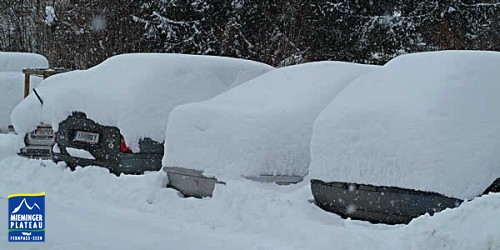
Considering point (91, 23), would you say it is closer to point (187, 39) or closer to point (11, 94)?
point (187, 39)

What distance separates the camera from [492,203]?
13.0ft

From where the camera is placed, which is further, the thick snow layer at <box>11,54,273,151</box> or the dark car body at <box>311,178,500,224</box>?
the thick snow layer at <box>11,54,273,151</box>

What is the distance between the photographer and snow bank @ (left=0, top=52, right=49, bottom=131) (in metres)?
11.7

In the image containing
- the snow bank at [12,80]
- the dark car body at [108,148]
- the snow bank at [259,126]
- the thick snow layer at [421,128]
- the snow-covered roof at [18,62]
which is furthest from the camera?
the snow-covered roof at [18,62]

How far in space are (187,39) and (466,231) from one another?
16699mm

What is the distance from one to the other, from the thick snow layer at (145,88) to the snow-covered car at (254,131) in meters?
0.85

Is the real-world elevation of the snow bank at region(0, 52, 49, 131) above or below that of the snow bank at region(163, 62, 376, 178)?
below

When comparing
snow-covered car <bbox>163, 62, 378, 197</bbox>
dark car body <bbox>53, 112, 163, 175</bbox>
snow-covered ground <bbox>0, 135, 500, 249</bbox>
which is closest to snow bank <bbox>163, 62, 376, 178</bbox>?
snow-covered car <bbox>163, 62, 378, 197</bbox>

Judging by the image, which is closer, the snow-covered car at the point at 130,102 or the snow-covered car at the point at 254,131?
the snow-covered car at the point at 254,131

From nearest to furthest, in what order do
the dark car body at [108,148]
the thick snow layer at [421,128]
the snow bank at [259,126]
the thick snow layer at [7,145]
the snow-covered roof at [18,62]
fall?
the thick snow layer at [421,128], the snow bank at [259,126], the dark car body at [108,148], the thick snow layer at [7,145], the snow-covered roof at [18,62]

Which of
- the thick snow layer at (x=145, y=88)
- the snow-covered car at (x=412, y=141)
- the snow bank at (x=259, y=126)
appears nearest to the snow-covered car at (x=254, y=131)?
the snow bank at (x=259, y=126)

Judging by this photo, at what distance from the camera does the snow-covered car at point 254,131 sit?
548 centimetres

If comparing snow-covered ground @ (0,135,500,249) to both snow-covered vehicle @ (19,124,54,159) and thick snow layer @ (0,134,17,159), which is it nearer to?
snow-covered vehicle @ (19,124,54,159)

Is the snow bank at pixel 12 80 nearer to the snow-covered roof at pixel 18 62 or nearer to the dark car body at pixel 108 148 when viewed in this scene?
the snow-covered roof at pixel 18 62
